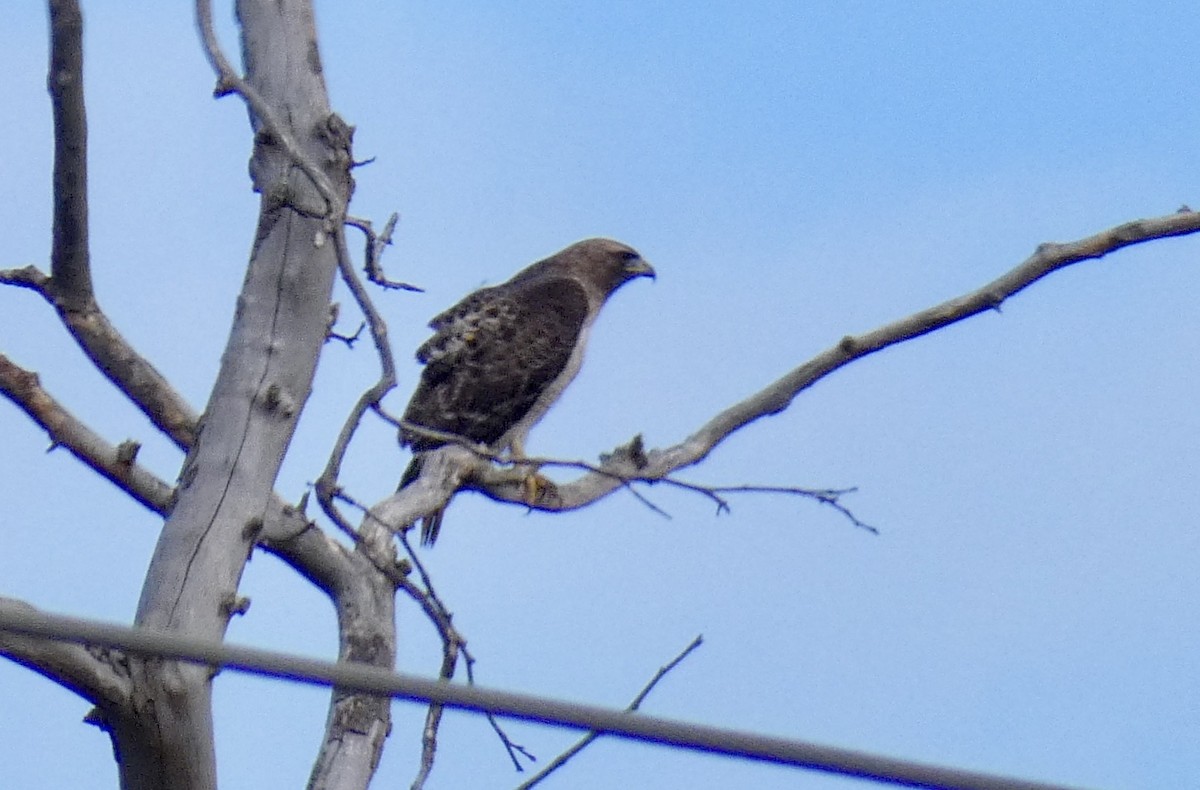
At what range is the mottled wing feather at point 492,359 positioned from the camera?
8.61 m


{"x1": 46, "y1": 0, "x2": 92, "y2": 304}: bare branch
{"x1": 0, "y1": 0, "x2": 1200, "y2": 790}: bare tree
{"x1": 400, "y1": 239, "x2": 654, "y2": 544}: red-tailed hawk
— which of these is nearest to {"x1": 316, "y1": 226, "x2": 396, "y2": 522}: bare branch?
{"x1": 0, "y1": 0, "x2": 1200, "y2": 790}: bare tree

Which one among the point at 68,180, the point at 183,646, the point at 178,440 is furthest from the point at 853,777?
the point at 178,440

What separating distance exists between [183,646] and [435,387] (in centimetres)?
614

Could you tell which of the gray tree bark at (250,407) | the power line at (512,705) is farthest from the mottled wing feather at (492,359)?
the power line at (512,705)

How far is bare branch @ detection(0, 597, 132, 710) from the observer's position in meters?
3.74

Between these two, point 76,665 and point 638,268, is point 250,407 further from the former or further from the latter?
point 638,268

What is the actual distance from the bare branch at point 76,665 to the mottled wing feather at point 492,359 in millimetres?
4451

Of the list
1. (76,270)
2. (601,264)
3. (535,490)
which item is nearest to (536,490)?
(535,490)

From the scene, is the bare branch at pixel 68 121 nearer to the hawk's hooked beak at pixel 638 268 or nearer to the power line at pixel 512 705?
the power line at pixel 512 705

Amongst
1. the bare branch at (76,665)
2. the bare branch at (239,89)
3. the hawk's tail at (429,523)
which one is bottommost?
the bare branch at (76,665)

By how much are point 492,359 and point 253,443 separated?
13.8ft

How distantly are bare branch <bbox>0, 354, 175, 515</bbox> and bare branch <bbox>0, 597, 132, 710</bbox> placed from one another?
1.67 m

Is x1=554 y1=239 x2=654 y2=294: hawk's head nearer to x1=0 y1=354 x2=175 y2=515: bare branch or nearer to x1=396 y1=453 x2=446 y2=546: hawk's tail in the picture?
x1=396 y1=453 x2=446 y2=546: hawk's tail

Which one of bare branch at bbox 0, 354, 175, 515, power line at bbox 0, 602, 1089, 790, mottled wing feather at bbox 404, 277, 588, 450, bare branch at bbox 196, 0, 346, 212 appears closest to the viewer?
power line at bbox 0, 602, 1089, 790
